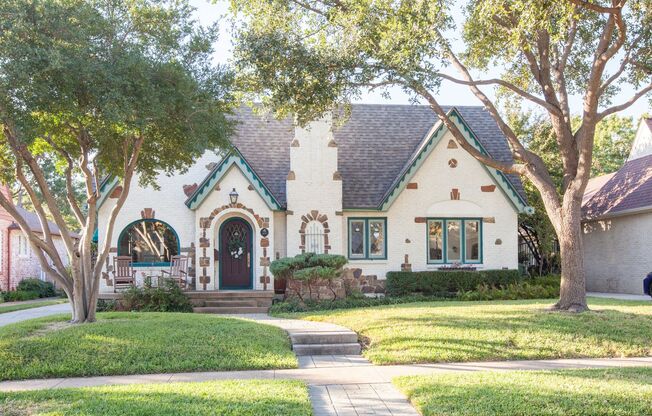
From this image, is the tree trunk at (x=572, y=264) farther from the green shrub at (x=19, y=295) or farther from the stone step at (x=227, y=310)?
the green shrub at (x=19, y=295)

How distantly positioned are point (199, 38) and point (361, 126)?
34.6 ft

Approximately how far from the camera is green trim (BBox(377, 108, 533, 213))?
19.4 metres

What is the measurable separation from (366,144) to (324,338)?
39.1ft

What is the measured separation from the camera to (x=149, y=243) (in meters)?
19.3

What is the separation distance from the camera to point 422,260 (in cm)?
1995

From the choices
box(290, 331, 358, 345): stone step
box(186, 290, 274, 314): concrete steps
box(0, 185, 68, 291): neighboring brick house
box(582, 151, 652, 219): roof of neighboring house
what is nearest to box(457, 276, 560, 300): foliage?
box(582, 151, 652, 219): roof of neighboring house

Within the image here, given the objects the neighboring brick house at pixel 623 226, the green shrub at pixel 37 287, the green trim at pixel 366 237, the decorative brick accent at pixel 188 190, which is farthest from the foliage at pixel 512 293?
the green shrub at pixel 37 287

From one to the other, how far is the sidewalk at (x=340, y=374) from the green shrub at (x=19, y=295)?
58.4 feet

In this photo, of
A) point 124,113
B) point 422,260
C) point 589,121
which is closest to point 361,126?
point 422,260

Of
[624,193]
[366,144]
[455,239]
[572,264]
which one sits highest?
[366,144]

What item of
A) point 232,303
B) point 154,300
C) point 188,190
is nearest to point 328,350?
point 232,303

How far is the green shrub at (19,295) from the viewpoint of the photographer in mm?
24358

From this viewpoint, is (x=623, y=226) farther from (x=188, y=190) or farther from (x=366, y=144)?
(x=188, y=190)

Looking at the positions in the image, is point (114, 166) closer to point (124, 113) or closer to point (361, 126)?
point (124, 113)
